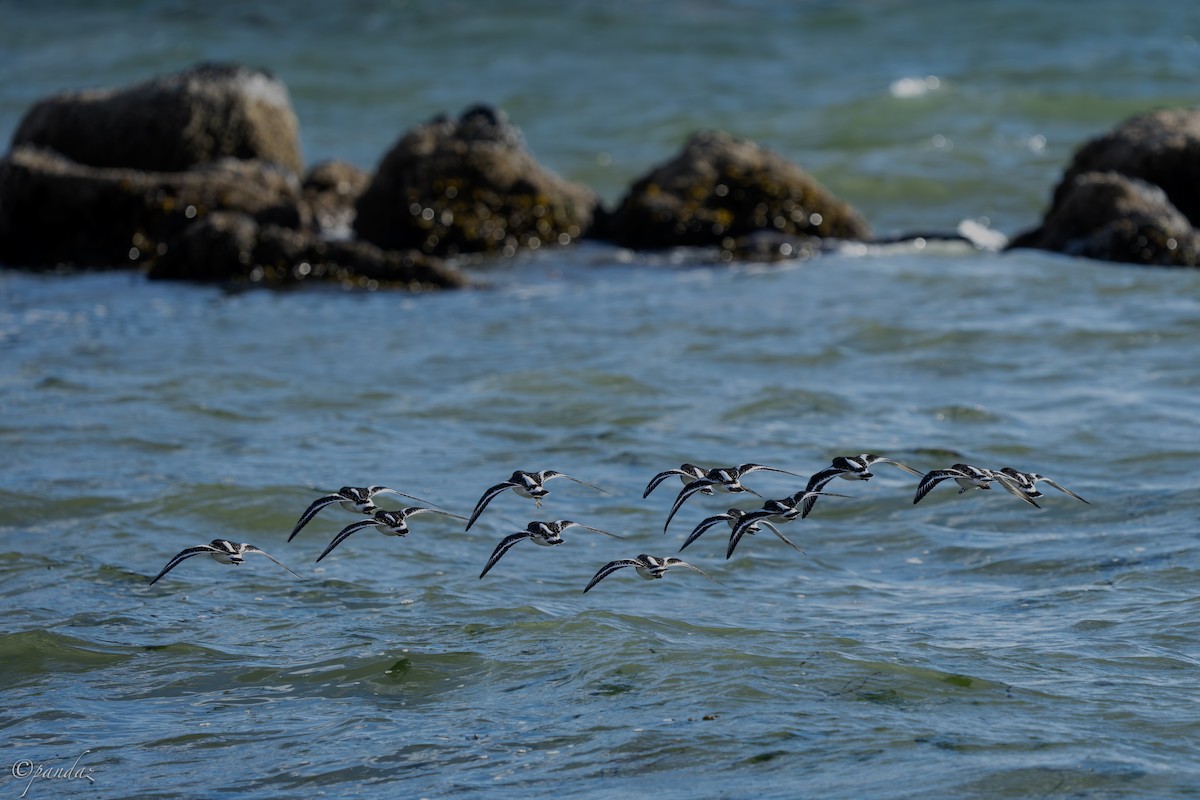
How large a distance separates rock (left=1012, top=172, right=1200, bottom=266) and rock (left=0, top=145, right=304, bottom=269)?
7.70m

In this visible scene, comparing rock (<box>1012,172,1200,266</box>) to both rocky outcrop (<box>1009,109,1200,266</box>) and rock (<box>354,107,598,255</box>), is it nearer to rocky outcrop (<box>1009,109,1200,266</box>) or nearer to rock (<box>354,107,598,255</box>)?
rocky outcrop (<box>1009,109,1200,266</box>)

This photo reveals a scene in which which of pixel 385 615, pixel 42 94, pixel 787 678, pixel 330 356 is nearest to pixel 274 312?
pixel 330 356

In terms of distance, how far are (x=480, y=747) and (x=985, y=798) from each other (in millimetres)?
1848

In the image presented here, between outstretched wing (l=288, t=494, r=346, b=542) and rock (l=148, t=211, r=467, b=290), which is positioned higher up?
rock (l=148, t=211, r=467, b=290)

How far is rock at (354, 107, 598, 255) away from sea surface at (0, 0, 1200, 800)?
2.20 feet

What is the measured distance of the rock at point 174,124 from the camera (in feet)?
59.5

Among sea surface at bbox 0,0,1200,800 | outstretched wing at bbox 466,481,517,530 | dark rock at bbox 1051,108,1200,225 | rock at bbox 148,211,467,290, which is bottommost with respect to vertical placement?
sea surface at bbox 0,0,1200,800

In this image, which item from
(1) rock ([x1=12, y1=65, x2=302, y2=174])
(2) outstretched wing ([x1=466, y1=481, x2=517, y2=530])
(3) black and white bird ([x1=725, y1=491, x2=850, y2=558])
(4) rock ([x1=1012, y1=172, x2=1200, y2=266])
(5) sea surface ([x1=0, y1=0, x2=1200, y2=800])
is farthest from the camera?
(1) rock ([x1=12, y1=65, x2=302, y2=174])

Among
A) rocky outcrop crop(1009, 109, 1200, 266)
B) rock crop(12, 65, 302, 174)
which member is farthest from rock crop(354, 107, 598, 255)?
rocky outcrop crop(1009, 109, 1200, 266)

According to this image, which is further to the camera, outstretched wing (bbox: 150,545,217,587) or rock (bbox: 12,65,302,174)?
rock (bbox: 12,65,302,174)

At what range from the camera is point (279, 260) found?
15281 mm

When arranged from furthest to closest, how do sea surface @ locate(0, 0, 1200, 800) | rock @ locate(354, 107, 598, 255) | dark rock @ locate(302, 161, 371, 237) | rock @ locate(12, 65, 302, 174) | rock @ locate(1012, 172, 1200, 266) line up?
rock @ locate(12, 65, 302, 174) → dark rock @ locate(302, 161, 371, 237) → rock @ locate(354, 107, 598, 255) → rock @ locate(1012, 172, 1200, 266) → sea surface @ locate(0, 0, 1200, 800)

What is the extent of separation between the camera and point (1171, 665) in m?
6.41

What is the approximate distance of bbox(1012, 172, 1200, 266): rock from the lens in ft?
47.9
